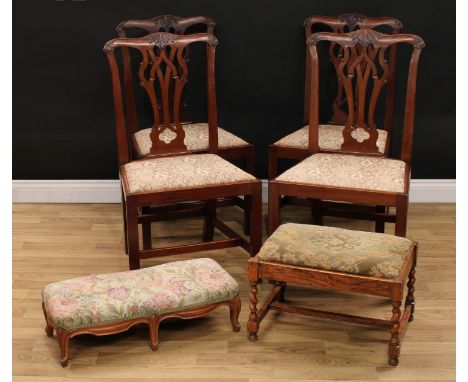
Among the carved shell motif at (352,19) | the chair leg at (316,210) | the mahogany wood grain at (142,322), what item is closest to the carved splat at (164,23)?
the carved shell motif at (352,19)

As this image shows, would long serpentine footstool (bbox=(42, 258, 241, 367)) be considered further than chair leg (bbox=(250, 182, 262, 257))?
No

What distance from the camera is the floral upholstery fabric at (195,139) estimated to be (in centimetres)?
338

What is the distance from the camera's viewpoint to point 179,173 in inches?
120

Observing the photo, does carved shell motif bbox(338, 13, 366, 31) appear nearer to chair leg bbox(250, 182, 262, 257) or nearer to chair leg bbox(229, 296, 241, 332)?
chair leg bbox(250, 182, 262, 257)

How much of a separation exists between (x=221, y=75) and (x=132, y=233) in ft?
4.30

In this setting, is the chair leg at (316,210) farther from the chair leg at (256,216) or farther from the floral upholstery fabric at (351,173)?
the chair leg at (256,216)

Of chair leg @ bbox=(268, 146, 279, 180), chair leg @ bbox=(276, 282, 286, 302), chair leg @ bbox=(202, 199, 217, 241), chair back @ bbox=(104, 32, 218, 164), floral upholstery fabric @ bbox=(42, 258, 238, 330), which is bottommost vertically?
chair leg @ bbox=(276, 282, 286, 302)

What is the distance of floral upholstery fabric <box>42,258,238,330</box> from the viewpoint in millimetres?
2514

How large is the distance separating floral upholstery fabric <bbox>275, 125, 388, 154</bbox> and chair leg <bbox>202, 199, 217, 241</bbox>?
0.43m

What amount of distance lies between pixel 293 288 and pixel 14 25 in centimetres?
206

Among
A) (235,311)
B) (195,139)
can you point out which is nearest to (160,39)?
(195,139)

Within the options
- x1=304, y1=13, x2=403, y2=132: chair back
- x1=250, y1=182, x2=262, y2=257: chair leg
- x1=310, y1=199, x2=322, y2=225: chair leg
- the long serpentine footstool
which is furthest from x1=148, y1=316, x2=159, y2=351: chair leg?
x1=304, y1=13, x2=403, y2=132: chair back

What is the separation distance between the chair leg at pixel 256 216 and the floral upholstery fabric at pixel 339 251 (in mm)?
424

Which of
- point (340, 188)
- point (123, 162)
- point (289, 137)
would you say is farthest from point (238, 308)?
point (289, 137)
